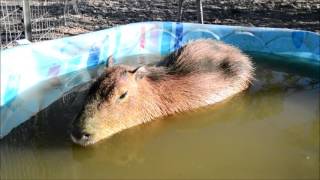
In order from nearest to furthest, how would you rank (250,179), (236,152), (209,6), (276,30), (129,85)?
1. (250,179)
2. (236,152)
3. (129,85)
4. (276,30)
5. (209,6)

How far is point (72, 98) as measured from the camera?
15.6 ft

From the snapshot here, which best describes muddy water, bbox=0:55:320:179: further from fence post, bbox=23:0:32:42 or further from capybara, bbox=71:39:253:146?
fence post, bbox=23:0:32:42

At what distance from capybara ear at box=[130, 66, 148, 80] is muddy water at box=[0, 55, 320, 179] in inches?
16.7

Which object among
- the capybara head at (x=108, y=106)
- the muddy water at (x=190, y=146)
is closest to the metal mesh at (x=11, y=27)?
the muddy water at (x=190, y=146)

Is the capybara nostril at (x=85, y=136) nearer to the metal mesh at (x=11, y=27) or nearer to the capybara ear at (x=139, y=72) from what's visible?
the capybara ear at (x=139, y=72)

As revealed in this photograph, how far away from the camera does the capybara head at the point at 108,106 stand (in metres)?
3.74

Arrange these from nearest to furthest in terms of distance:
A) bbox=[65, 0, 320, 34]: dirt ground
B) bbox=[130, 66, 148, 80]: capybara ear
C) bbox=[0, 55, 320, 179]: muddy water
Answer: bbox=[0, 55, 320, 179]: muddy water < bbox=[130, 66, 148, 80]: capybara ear < bbox=[65, 0, 320, 34]: dirt ground

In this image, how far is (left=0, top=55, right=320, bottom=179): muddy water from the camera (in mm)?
3488

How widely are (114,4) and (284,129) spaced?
5.19 metres

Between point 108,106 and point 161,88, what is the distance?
2.50 ft

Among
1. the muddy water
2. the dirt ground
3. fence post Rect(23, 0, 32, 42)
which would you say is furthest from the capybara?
the dirt ground

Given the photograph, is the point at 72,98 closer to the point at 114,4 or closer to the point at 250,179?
the point at 250,179

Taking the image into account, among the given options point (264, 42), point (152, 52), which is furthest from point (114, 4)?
point (264, 42)

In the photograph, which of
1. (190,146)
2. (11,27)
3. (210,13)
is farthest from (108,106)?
(210,13)
